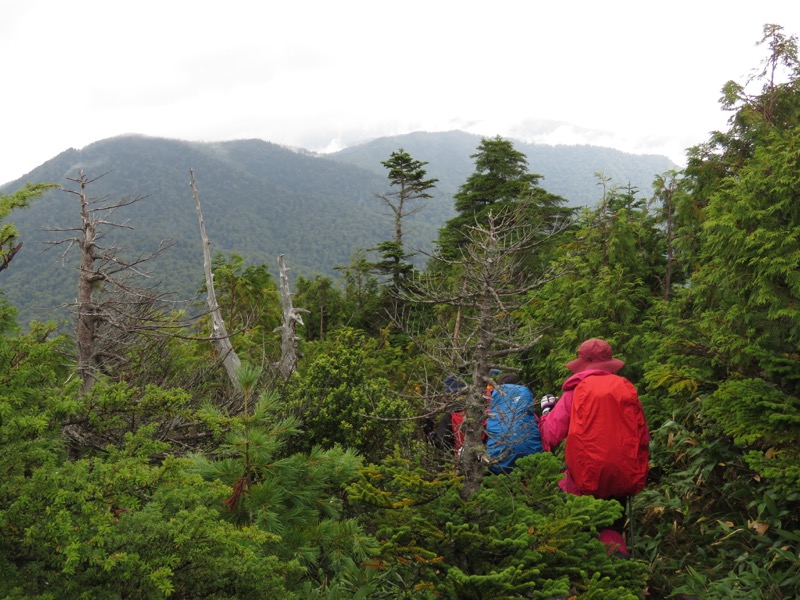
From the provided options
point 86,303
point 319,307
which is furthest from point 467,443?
point 319,307

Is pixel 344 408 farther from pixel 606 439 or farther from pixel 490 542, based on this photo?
pixel 490 542

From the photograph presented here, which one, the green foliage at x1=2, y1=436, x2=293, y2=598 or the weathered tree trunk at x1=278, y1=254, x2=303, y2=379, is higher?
the green foliage at x1=2, y1=436, x2=293, y2=598

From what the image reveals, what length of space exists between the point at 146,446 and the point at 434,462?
1.62 m

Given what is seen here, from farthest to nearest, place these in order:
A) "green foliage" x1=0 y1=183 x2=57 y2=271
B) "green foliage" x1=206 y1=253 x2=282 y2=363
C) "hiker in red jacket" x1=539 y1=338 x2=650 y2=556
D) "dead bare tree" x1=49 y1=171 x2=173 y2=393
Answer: "green foliage" x1=206 y1=253 x2=282 y2=363 → "dead bare tree" x1=49 y1=171 x2=173 y2=393 → "hiker in red jacket" x1=539 y1=338 x2=650 y2=556 → "green foliage" x1=0 y1=183 x2=57 y2=271

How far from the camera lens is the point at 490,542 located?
2.43 meters

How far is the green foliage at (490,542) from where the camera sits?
2.31 metres

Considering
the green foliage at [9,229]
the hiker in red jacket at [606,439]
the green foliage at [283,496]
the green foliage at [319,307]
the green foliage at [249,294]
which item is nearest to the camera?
the green foliage at [9,229]

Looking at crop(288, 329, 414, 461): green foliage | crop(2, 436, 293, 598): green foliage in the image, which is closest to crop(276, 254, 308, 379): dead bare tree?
crop(288, 329, 414, 461): green foliage

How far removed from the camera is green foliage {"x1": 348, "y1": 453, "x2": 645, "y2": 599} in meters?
2.31

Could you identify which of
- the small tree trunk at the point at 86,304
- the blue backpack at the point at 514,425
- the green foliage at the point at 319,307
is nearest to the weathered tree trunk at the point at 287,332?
the small tree trunk at the point at 86,304

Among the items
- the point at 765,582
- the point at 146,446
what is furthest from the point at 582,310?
the point at 146,446

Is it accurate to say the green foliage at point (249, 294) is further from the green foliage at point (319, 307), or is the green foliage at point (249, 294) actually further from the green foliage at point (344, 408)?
the green foliage at point (344, 408)

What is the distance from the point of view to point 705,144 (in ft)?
22.1

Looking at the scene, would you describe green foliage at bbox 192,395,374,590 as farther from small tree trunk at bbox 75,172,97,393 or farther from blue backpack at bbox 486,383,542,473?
small tree trunk at bbox 75,172,97,393
